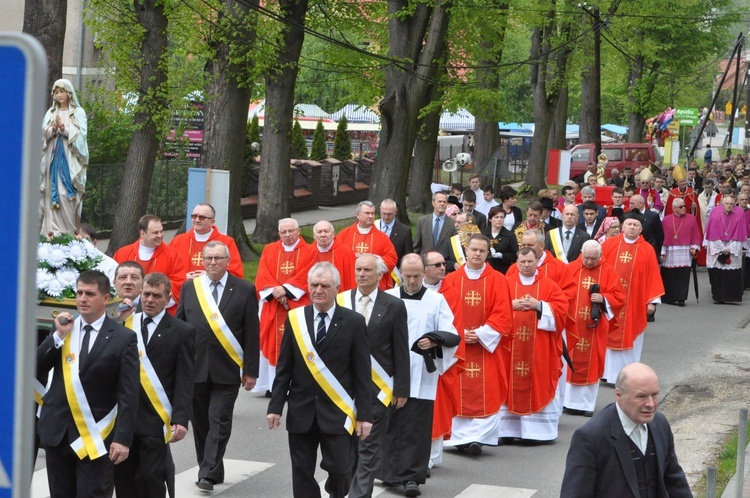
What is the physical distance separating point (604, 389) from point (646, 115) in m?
45.2

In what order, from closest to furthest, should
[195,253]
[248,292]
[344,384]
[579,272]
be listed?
1. [344,384]
2. [248,292]
3. [195,253]
4. [579,272]

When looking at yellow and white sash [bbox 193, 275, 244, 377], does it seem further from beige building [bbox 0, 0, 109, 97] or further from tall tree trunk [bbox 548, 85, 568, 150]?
tall tree trunk [bbox 548, 85, 568, 150]

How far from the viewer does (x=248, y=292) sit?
9.63 metres

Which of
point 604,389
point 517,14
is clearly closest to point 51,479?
point 604,389

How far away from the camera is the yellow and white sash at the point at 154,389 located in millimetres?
7566

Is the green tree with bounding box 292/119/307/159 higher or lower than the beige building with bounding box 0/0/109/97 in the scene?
lower

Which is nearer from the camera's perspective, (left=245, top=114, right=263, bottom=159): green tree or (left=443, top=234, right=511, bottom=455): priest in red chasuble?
(left=443, top=234, right=511, bottom=455): priest in red chasuble

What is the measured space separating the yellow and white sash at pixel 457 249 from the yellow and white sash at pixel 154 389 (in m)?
7.12

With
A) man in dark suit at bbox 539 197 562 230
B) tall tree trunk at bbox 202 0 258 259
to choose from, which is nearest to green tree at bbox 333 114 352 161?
tall tree trunk at bbox 202 0 258 259

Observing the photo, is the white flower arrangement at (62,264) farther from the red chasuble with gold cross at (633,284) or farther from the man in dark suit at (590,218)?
the man in dark suit at (590,218)

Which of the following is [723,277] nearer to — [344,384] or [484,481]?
[484,481]

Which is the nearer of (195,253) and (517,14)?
(195,253)

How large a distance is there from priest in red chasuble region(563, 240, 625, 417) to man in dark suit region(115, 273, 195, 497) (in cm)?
622

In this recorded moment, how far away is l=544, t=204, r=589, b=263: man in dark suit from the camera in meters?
15.0
